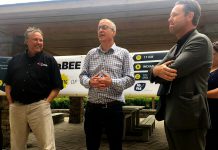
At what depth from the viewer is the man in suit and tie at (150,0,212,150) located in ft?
7.47

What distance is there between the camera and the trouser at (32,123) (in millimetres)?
3756

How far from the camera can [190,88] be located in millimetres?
2312

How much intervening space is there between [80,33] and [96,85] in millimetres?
4539

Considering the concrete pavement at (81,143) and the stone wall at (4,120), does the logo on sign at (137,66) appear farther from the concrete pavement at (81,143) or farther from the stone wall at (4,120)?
the stone wall at (4,120)

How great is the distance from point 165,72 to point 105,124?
3.96 ft

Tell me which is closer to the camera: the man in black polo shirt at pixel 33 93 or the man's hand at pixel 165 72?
the man's hand at pixel 165 72

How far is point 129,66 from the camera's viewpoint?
3498 mm

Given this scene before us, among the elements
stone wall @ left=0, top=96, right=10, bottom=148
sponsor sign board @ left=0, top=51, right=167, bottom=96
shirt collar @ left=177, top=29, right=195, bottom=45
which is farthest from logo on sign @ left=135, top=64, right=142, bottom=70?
shirt collar @ left=177, top=29, right=195, bottom=45

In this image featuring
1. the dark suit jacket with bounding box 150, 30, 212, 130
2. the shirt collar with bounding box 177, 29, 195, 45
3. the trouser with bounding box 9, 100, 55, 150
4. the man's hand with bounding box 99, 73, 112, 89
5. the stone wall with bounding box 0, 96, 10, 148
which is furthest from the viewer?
the stone wall with bounding box 0, 96, 10, 148

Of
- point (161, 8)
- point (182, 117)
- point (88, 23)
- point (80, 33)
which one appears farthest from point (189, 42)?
point (80, 33)

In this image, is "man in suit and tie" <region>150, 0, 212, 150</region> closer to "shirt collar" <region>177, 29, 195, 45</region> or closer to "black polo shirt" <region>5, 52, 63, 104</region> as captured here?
"shirt collar" <region>177, 29, 195, 45</region>

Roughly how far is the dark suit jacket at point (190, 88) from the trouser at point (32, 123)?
183 centimetres

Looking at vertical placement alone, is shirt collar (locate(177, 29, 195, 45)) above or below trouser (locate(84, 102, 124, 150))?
above

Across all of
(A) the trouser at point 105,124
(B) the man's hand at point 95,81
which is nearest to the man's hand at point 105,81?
(B) the man's hand at point 95,81
